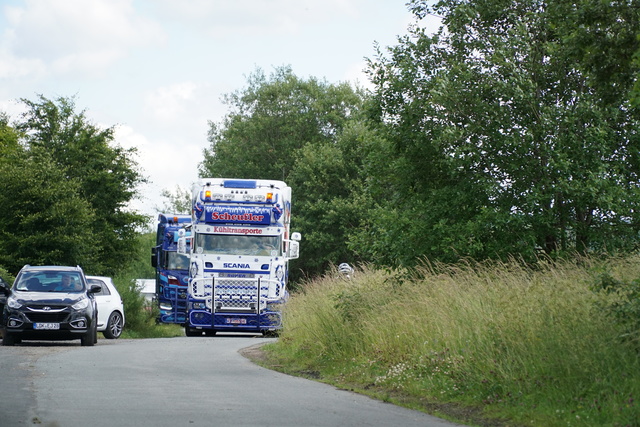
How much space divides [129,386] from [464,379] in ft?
14.1

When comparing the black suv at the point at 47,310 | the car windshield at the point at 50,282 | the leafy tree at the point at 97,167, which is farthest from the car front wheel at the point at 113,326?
the leafy tree at the point at 97,167

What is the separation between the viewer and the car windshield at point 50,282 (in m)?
23.4

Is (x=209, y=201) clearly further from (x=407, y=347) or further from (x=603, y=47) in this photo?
(x=603, y=47)

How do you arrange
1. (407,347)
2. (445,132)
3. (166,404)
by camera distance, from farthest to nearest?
(445,132), (407,347), (166,404)

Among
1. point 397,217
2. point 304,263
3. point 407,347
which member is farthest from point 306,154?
point 407,347

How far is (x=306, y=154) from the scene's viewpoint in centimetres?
6400

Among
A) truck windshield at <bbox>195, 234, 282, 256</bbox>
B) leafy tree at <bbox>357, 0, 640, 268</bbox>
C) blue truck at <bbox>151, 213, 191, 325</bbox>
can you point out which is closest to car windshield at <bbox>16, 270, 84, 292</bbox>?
truck windshield at <bbox>195, 234, 282, 256</bbox>

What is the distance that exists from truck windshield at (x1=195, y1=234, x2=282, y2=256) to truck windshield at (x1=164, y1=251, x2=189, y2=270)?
1084 centimetres

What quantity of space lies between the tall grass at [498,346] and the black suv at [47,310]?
301 inches

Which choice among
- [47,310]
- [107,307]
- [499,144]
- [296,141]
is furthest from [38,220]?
[296,141]

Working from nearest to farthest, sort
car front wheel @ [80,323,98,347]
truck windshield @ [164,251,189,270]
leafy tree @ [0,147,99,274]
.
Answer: car front wheel @ [80,323,98,347] → leafy tree @ [0,147,99,274] → truck windshield @ [164,251,189,270]

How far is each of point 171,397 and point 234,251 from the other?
17.6 meters

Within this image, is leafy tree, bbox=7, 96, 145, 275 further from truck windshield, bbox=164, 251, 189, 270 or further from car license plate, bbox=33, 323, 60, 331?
car license plate, bbox=33, 323, 60, 331

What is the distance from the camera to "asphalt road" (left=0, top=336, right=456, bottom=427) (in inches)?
367
